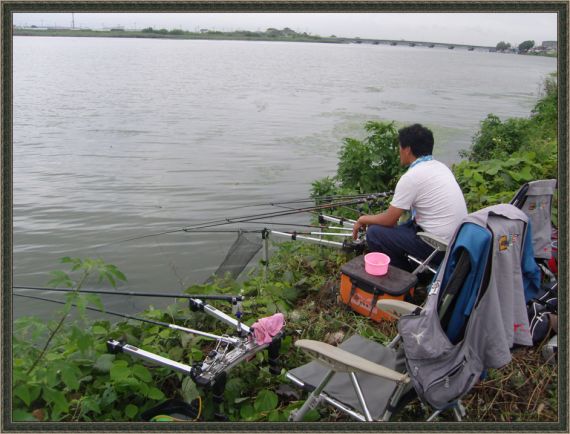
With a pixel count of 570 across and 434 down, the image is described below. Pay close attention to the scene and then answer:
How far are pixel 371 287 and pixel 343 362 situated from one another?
1.40 meters

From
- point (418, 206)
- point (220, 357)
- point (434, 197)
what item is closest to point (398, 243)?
point (418, 206)

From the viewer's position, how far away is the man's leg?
359 centimetres

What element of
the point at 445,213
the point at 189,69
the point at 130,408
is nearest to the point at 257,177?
the point at 445,213

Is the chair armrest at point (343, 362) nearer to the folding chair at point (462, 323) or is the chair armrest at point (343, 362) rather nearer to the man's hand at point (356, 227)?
the folding chair at point (462, 323)

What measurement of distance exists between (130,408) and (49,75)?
23182 mm

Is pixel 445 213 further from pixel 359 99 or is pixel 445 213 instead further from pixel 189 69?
pixel 189 69

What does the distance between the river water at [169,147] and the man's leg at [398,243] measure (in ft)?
7.75

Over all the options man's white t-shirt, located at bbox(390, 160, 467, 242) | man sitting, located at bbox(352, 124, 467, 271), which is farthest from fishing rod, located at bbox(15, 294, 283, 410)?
man's white t-shirt, located at bbox(390, 160, 467, 242)

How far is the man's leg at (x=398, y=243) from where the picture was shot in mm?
3586

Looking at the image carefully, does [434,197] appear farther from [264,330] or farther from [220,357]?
[220,357]

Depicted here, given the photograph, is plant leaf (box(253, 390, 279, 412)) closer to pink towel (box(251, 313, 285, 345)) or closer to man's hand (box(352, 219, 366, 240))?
pink towel (box(251, 313, 285, 345))

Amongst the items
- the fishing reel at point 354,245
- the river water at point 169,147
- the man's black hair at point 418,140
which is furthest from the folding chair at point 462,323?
the river water at point 169,147

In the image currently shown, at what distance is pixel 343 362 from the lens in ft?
6.35

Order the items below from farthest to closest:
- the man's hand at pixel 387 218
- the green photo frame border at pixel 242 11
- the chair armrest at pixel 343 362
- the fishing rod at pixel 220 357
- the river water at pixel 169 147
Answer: the river water at pixel 169 147 < the man's hand at pixel 387 218 < the fishing rod at pixel 220 357 < the green photo frame border at pixel 242 11 < the chair armrest at pixel 343 362
